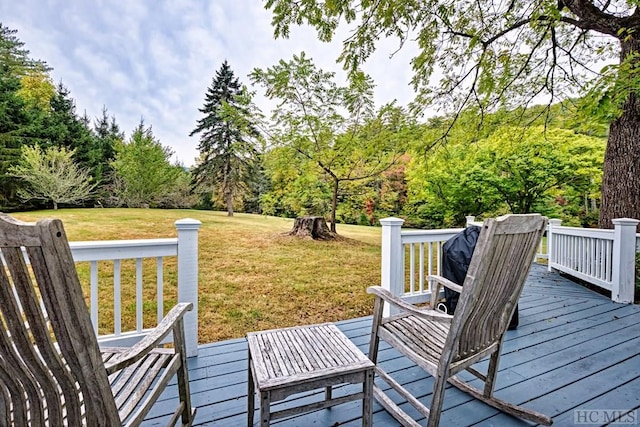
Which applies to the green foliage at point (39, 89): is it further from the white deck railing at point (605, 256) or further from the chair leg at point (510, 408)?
the white deck railing at point (605, 256)

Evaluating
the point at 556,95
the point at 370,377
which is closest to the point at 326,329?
the point at 370,377

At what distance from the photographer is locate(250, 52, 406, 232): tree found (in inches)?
277

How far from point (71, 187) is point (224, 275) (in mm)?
11678

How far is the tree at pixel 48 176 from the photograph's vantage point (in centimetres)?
1163

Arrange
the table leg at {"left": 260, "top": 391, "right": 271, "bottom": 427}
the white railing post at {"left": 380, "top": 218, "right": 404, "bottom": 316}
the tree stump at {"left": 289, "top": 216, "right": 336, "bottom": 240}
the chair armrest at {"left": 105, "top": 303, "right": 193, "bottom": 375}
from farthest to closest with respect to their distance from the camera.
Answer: the tree stump at {"left": 289, "top": 216, "right": 336, "bottom": 240}
the white railing post at {"left": 380, "top": 218, "right": 404, "bottom": 316}
the table leg at {"left": 260, "top": 391, "right": 271, "bottom": 427}
the chair armrest at {"left": 105, "top": 303, "right": 193, "bottom": 375}

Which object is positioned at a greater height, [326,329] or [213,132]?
[213,132]

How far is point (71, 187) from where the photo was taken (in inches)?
501

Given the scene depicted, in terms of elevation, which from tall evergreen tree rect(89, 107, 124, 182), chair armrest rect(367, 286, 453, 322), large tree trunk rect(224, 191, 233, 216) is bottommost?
chair armrest rect(367, 286, 453, 322)

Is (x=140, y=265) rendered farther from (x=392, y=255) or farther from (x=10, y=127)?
(x=10, y=127)

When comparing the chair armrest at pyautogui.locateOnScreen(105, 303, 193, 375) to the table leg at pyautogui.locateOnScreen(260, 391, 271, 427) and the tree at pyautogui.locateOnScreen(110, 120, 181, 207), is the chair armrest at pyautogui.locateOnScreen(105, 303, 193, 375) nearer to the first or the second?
the table leg at pyautogui.locateOnScreen(260, 391, 271, 427)

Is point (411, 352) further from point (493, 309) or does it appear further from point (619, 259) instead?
point (619, 259)

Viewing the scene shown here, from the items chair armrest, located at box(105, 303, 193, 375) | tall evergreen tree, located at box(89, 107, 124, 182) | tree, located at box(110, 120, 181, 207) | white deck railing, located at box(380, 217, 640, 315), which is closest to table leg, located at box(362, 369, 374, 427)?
chair armrest, located at box(105, 303, 193, 375)

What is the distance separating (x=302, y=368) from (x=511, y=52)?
4932 mm

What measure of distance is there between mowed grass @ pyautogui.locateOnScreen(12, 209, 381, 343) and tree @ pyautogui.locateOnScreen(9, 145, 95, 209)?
14.7 ft
